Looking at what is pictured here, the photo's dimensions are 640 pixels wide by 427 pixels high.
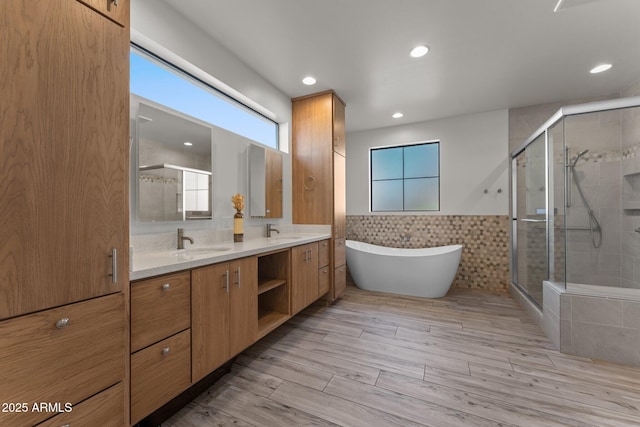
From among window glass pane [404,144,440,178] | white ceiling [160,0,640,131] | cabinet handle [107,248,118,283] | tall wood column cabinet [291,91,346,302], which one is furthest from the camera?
window glass pane [404,144,440,178]

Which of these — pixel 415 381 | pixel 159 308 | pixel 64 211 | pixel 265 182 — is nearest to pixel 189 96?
pixel 265 182

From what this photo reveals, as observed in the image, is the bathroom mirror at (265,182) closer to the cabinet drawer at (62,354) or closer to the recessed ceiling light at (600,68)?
the cabinet drawer at (62,354)

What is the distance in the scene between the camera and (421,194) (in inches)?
178

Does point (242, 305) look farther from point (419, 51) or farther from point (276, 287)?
point (419, 51)

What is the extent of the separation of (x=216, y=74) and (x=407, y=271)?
123 inches

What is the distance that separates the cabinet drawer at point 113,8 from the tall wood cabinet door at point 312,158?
223 cm

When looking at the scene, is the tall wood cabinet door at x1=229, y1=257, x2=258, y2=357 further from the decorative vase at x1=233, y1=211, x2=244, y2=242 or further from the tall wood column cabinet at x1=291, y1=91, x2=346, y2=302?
the tall wood column cabinet at x1=291, y1=91, x2=346, y2=302

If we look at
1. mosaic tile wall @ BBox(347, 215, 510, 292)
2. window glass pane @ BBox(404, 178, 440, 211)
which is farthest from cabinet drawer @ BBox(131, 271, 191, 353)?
window glass pane @ BBox(404, 178, 440, 211)

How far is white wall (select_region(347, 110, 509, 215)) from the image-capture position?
3.77 metres

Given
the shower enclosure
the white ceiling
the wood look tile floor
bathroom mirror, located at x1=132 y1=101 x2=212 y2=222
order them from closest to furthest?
1. the wood look tile floor
2. bathroom mirror, located at x1=132 y1=101 x2=212 y2=222
3. the white ceiling
4. the shower enclosure

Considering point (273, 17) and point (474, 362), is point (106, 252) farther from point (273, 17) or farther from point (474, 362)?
point (474, 362)

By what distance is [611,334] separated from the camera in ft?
6.39

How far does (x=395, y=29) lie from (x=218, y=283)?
7.65ft

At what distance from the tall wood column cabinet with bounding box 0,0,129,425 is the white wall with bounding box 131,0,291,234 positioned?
82 centimetres
